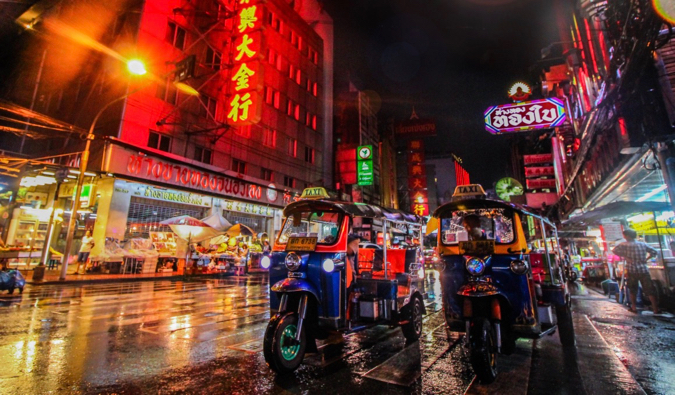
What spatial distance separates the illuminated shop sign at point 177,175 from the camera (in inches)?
673

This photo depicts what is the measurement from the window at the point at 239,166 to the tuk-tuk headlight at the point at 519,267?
22410 mm

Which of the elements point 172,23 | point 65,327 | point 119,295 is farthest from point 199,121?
point 65,327

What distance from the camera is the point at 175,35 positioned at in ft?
69.3

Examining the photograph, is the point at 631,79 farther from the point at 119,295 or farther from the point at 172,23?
the point at 172,23

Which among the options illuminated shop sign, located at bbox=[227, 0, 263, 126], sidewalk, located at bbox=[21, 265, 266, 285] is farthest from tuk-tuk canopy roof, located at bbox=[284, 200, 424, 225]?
illuminated shop sign, located at bbox=[227, 0, 263, 126]

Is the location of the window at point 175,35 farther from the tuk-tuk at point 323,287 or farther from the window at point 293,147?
the tuk-tuk at point 323,287

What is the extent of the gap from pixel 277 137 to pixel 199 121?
7762 mm

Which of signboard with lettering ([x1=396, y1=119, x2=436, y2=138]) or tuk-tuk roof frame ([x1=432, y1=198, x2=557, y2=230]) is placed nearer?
tuk-tuk roof frame ([x1=432, y1=198, x2=557, y2=230])

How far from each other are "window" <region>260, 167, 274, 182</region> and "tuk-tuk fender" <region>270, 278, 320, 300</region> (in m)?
22.7

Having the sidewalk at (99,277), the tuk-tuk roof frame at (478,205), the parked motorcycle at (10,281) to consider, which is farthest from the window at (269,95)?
the tuk-tuk roof frame at (478,205)

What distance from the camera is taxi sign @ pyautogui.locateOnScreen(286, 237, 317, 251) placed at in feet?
16.7

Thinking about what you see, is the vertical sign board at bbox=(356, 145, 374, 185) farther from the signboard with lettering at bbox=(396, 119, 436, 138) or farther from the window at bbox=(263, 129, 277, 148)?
the signboard with lettering at bbox=(396, 119, 436, 138)

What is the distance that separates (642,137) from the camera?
8.03 m

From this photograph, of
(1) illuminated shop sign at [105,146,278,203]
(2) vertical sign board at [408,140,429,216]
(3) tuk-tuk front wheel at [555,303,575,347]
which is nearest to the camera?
(3) tuk-tuk front wheel at [555,303,575,347]
